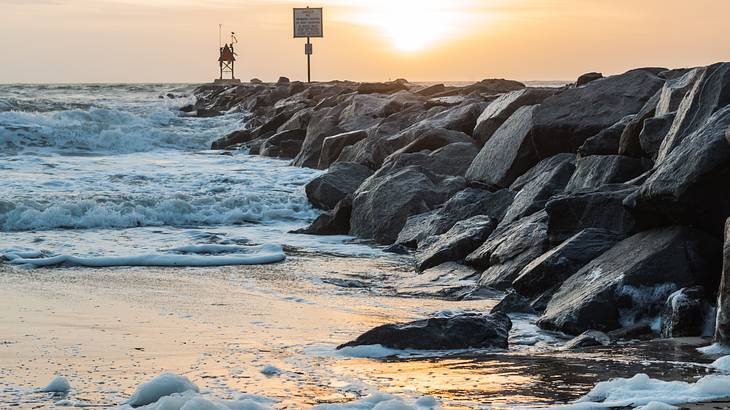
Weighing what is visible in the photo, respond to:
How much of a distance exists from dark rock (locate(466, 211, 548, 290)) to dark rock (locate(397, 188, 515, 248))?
1333mm

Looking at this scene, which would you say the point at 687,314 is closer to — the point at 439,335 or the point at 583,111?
the point at 439,335

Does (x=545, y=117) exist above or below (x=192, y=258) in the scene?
above

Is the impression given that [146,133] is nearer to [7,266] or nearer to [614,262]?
[7,266]

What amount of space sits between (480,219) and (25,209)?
261 inches

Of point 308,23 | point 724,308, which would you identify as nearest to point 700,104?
point 724,308

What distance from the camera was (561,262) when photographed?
819cm

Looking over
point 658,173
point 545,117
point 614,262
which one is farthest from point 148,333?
point 545,117

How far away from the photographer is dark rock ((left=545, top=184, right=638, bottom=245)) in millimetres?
8562

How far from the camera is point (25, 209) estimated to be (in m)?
14.0

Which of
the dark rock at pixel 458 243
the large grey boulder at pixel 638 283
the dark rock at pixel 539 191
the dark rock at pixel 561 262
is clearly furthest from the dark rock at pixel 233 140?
the large grey boulder at pixel 638 283

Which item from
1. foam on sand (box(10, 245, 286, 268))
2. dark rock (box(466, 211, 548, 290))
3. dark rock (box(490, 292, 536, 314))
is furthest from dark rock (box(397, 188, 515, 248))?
dark rock (box(490, 292, 536, 314))

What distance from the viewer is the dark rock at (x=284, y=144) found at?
23.5 meters

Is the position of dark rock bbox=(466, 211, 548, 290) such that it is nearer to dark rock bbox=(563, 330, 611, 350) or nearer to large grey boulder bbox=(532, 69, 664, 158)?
large grey boulder bbox=(532, 69, 664, 158)

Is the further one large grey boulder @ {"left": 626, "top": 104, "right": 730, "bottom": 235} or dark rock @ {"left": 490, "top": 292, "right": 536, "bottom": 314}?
dark rock @ {"left": 490, "top": 292, "right": 536, "bottom": 314}
